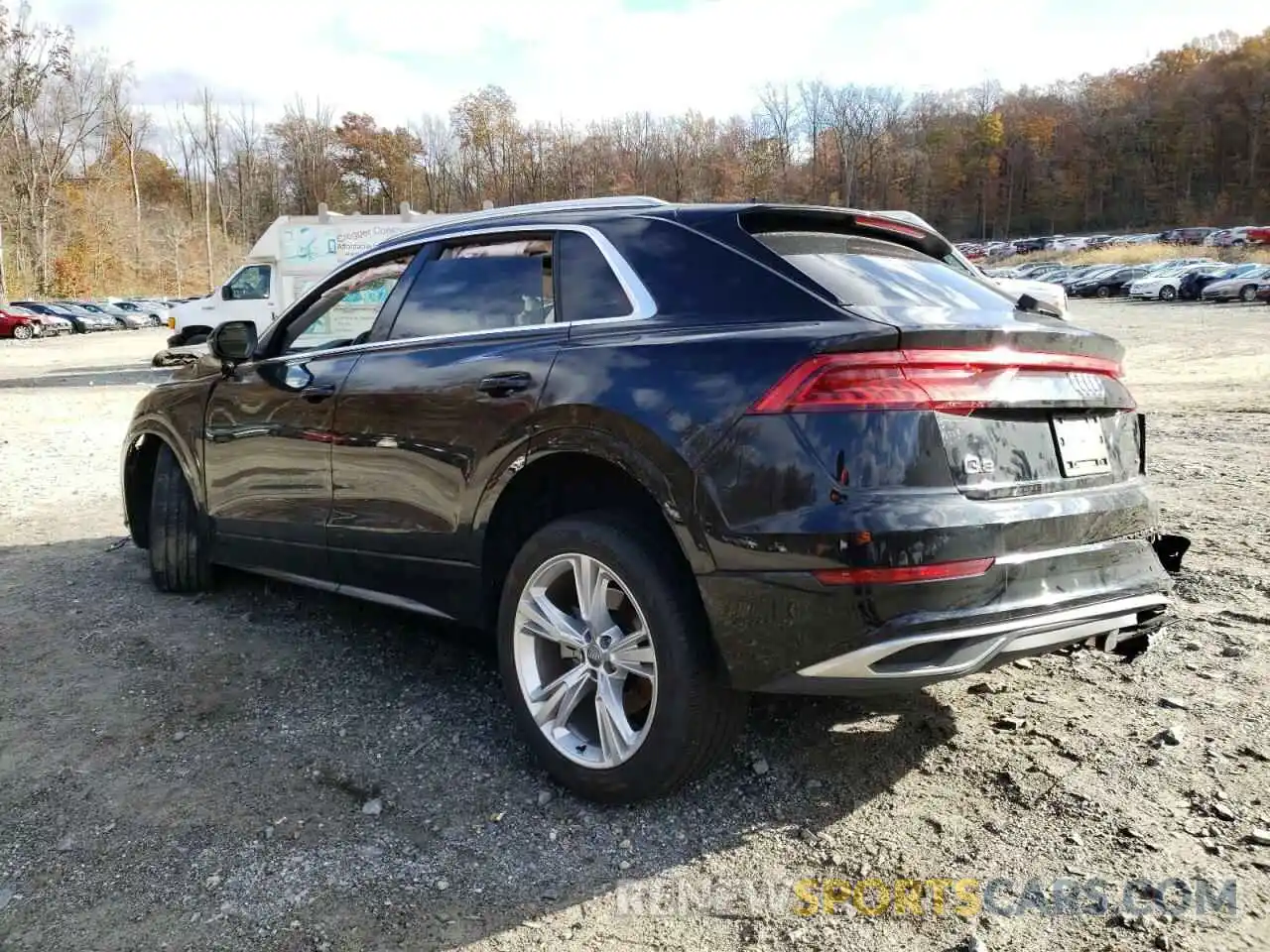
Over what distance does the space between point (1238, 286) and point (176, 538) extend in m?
44.2

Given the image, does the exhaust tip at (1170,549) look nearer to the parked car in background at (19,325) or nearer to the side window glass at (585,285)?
the side window glass at (585,285)

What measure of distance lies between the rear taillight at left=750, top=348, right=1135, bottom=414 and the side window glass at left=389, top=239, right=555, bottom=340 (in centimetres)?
109

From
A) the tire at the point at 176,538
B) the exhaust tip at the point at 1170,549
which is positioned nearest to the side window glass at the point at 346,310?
the tire at the point at 176,538

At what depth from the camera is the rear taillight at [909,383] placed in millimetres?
2484

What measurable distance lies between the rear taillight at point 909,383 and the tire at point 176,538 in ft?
12.0

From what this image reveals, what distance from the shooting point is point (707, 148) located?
80.8m

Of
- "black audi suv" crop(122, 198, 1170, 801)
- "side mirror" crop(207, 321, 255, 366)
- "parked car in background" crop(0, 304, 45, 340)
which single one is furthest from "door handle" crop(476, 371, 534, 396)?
"parked car in background" crop(0, 304, 45, 340)

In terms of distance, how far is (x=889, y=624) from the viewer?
244 cm

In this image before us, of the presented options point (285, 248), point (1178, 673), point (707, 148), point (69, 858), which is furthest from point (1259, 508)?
point (707, 148)

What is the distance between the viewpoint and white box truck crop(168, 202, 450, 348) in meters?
17.0

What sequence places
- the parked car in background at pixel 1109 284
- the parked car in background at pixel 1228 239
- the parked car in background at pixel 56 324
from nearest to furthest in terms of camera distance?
1. the parked car in background at pixel 56 324
2. the parked car in background at pixel 1109 284
3. the parked car in background at pixel 1228 239

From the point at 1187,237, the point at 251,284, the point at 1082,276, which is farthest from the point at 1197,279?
the point at 1187,237

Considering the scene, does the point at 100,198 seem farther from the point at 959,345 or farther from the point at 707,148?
the point at 959,345

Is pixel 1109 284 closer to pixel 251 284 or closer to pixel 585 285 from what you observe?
pixel 251 284
